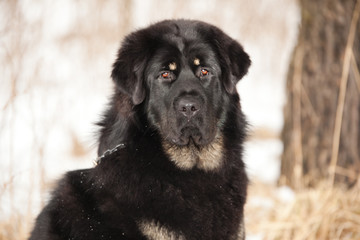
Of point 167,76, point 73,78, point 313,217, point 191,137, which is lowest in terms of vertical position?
point 313,217

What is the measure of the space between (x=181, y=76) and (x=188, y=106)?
1.06 feet

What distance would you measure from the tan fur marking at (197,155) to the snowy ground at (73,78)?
42 centimetres

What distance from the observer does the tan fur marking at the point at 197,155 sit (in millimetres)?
3270

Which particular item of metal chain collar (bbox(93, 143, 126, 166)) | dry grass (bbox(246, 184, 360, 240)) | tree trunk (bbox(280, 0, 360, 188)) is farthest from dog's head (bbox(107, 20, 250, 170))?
tree trunk (bbox(280, 0, 360, 188))

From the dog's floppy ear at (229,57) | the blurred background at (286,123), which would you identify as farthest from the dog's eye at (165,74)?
the blurred background at (286,123)

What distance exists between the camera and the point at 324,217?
177 inches

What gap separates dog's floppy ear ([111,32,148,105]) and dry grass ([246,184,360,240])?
2.44m

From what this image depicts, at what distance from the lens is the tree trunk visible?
17.1 feet

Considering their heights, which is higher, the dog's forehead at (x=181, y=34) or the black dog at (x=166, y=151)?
the dog's forehead at (x=181, y=34)

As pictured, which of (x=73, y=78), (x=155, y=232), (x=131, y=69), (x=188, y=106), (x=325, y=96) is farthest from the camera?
(x=73, y=78)

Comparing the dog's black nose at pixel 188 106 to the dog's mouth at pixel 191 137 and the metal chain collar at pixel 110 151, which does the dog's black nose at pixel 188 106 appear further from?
the metal chain collar at pixel 110 151

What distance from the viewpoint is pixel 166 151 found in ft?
10.7

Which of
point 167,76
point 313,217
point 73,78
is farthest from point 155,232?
point 73,78

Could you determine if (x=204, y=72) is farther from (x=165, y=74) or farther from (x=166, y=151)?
(x=166, y=151)
